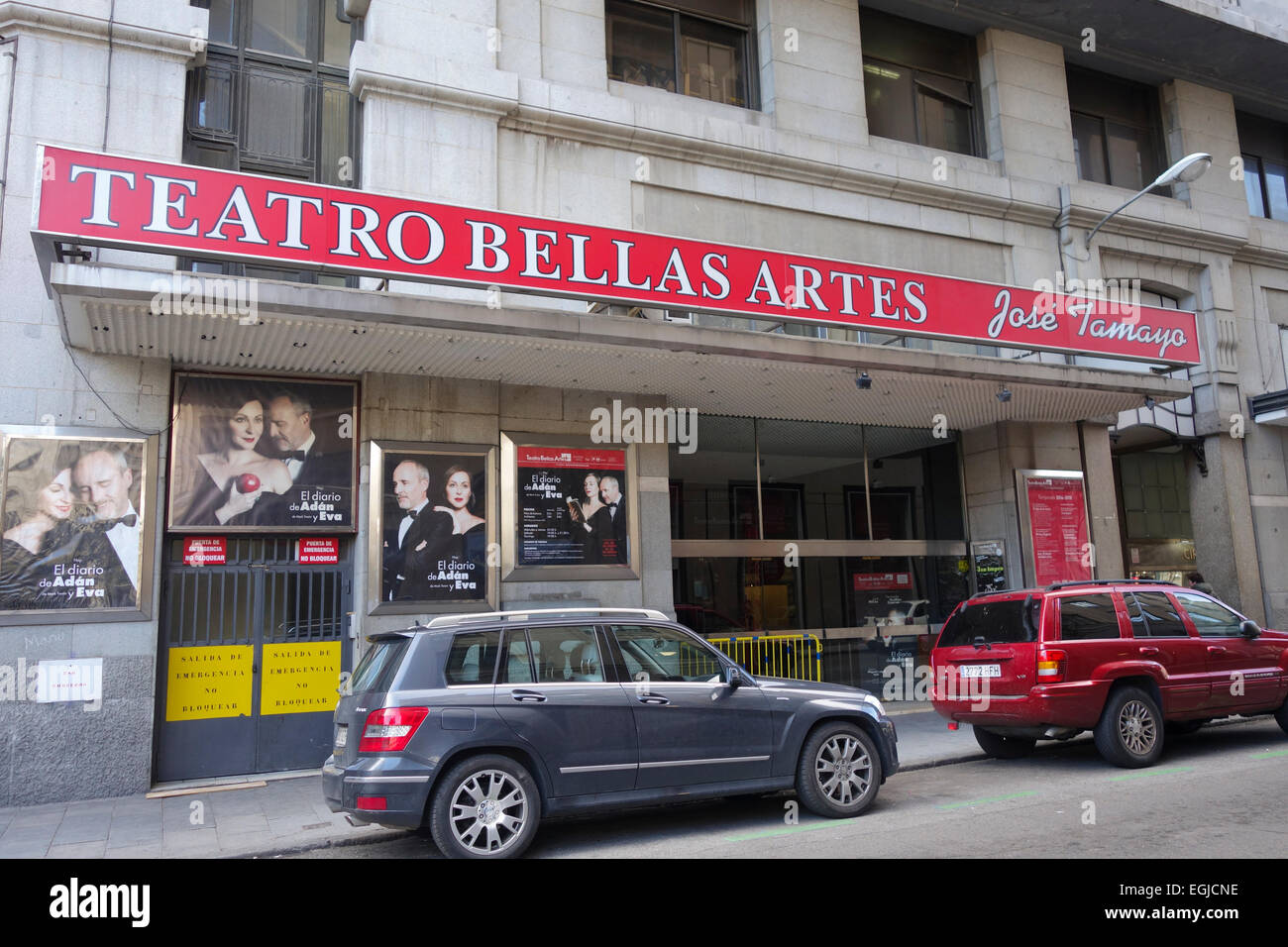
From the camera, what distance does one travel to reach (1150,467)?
17.9 m

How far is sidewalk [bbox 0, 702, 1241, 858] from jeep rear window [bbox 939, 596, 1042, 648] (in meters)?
1.36

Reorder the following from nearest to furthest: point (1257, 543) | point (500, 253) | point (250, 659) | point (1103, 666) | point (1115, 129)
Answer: point (1103, 666) < point (500, 253) < point (250, 659) < point (1257, 543) < point (1115, 129)

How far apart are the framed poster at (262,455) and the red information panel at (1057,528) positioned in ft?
33.6

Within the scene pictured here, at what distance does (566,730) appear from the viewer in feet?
21.4

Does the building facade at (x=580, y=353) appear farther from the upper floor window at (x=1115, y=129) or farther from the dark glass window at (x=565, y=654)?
the dark glass window at (x=565, y=654)

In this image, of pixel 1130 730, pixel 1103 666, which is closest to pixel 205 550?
pixel 1103 666

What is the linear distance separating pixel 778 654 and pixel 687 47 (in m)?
9.20

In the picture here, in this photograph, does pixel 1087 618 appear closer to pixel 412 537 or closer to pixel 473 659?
pixel 473 659

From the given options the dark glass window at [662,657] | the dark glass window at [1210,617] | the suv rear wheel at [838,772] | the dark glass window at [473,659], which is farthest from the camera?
the dark glass window at [1210,617]

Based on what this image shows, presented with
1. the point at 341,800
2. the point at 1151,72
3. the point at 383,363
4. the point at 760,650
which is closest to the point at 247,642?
the point at 383,363

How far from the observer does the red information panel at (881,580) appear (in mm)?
13805

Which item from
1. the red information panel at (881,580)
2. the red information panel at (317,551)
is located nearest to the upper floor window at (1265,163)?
the red information panel at (881,580)

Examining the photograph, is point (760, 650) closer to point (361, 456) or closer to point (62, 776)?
point (361, 456)

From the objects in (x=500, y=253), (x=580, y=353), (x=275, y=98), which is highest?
(x=275, y=98)
